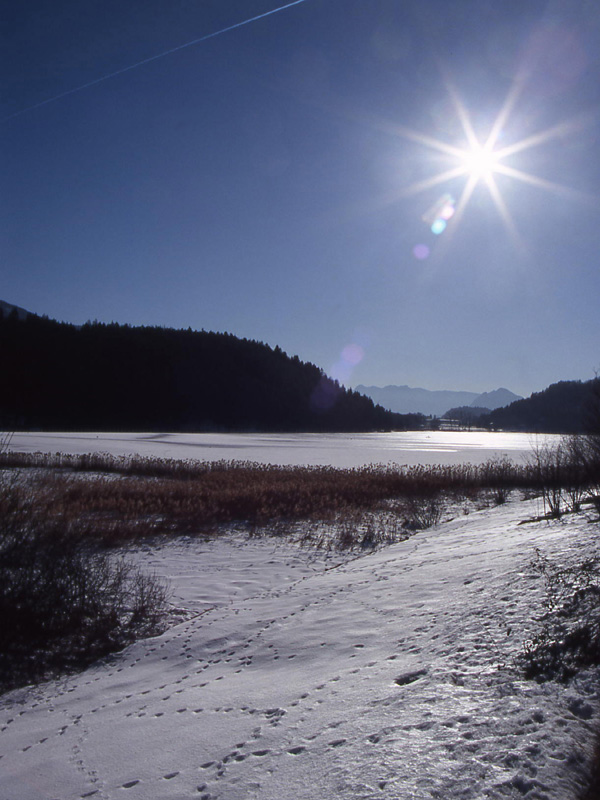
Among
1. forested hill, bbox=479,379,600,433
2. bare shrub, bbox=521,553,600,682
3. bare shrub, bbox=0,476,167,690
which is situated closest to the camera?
bare shrub, bbox=521,553,600,682

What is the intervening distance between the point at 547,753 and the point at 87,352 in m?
139

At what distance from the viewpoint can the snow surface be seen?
8.60ft

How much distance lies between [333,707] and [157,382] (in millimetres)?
134280

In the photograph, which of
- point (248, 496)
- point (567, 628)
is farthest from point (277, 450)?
point (567, 628)

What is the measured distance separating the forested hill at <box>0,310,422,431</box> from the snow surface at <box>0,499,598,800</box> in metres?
113

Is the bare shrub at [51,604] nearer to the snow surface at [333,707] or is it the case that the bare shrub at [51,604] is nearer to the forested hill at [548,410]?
the snow surface at [333,707]

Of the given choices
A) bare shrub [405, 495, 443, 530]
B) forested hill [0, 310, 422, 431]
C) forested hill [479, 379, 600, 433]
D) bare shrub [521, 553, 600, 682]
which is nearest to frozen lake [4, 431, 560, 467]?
bare shrub [405, 495, 443, 530]

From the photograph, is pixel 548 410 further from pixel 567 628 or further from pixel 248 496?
pixel 567 628

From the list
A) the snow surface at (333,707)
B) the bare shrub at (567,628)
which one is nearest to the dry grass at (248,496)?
the snow surface at (333,707)

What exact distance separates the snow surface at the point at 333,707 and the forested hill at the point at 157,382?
112935 mm

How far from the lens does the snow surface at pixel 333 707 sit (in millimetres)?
2621

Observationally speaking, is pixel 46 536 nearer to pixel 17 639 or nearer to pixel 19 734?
pixel 17 639

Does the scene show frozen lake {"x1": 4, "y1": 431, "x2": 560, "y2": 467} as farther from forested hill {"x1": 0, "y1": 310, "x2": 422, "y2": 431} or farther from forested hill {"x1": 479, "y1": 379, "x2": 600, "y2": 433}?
forested hill {"x1": 0, "y1": 310, "x2": 422, "y2": 431}

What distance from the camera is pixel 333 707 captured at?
347 centimetres
